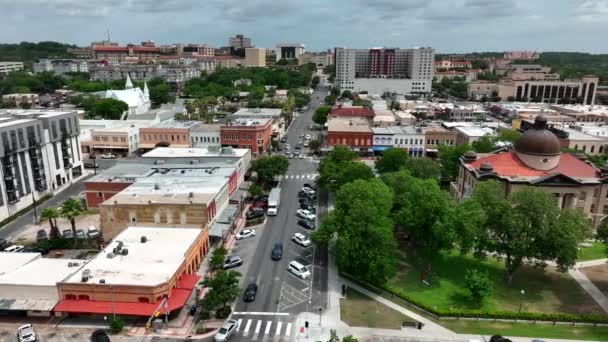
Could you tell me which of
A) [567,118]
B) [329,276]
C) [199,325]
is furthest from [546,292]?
[567,118]

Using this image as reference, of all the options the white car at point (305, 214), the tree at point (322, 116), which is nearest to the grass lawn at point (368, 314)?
the white car at point (305, 214)

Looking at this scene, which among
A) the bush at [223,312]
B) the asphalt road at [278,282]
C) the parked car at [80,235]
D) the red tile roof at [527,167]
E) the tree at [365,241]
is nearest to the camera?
the asphalt road at [278,282]

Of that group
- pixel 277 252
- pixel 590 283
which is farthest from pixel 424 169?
pixel 277 252

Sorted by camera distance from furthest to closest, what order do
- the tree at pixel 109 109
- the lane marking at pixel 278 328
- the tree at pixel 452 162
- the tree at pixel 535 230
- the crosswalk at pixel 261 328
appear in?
the tree at pixel 109 109 < the tree at pixel 452 162 < the tree at pixel 535 230 < the lane marking at pixel 278 328 < the crosswalk at pixel 261 328

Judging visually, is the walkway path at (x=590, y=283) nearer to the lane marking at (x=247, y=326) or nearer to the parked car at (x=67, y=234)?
the lane marking at (x=247, y=326)

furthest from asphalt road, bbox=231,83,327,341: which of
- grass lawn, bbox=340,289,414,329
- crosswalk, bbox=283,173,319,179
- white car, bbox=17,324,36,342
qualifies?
white car, bbox=17,324,36,342

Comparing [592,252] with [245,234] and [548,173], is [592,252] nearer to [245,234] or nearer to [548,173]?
[548,173]
